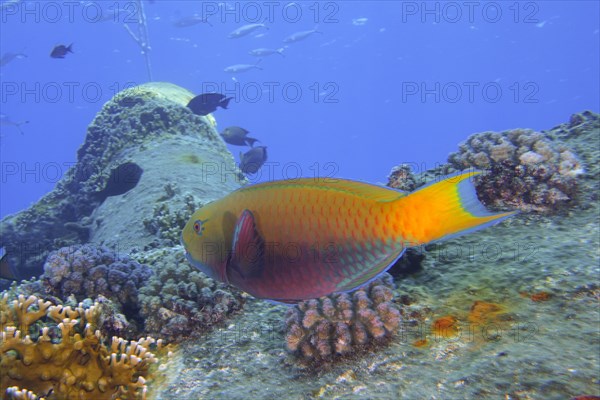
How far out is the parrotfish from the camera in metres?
1.61

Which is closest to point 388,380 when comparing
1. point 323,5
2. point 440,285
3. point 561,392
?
point 561,392

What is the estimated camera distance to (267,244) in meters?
1.87

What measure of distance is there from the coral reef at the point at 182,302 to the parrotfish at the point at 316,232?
60.5 inches

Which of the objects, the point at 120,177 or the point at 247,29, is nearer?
the point at 120,177

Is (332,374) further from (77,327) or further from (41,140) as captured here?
(41,140)

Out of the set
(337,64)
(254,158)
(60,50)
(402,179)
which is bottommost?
(402,179)

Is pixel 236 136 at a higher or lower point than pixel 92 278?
higher

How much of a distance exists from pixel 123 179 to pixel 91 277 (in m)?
5.38

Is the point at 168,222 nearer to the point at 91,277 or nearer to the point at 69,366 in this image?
the point at 91,277

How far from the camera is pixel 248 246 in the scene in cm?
187

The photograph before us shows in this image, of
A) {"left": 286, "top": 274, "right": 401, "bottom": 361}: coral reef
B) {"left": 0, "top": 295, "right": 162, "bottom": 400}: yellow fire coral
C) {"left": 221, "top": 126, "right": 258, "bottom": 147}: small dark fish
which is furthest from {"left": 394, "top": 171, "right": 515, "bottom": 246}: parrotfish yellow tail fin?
{"left": 221, "top": 126, "right": 258, "bottom": 147}: small dark fish

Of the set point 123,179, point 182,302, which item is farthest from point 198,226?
point 123,179

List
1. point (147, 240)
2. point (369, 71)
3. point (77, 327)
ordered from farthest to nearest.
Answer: point (369, 71) < point (147, 240) < point (77, 327)

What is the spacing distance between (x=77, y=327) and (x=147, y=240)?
3.51 metres
